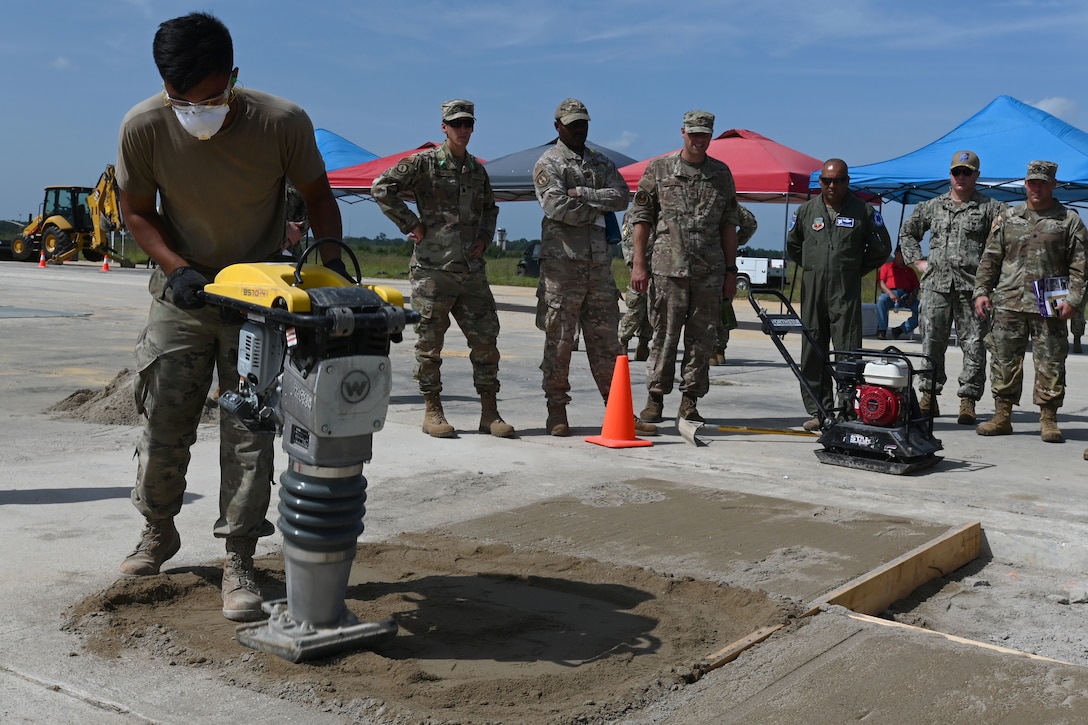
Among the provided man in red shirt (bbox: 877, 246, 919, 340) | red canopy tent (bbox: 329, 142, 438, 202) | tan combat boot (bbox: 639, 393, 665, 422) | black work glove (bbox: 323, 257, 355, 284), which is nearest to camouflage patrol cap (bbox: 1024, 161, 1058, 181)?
tan combat boot (bbox: 639, 393, 665, 422)

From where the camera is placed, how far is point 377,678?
11.1 feet

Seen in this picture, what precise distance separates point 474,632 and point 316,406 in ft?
3.51

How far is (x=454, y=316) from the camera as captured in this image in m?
7.81

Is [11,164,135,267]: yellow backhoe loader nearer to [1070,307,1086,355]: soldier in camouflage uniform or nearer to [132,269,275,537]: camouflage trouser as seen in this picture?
[1070,307,1086,355]: soldier in camouflage uniform

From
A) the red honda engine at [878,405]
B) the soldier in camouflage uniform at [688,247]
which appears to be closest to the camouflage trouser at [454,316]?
the soldier in camouflage uniform at [688,247]

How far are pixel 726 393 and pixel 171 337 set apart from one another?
740cm

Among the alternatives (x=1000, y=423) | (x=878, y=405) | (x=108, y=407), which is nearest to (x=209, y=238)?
(x=108, y=407)

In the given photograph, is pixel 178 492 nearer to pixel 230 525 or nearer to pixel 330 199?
pixel 230 525

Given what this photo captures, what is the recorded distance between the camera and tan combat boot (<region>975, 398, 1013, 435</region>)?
8.74 meters

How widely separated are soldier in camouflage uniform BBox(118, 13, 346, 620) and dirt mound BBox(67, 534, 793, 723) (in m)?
0.29

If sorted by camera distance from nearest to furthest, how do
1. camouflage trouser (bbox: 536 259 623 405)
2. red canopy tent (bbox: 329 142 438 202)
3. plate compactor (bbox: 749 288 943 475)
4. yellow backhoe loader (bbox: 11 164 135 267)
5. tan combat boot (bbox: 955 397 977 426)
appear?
plate compactor (bbox: 749 288 943 475) → camouflage trouser (bbox: 536 259 623 405) → tan combat boot (bbox: 955 397 977 426) → red canopy tent (bbox: 329 142 438 202) → yellow backhoe loader (bbox: 11 164 135 267)

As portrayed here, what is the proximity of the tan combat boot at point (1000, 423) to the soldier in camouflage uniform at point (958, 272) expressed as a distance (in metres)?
0.52

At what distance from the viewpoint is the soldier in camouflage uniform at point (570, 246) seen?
312 inches

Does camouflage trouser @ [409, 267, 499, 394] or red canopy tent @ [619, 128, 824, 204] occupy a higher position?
red canopy tent @ [619, 128, 824, 204]
